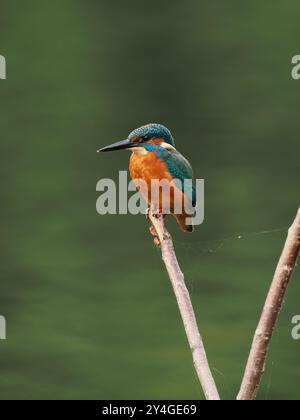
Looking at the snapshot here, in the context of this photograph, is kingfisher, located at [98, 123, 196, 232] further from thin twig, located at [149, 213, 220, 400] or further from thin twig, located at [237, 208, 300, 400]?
thin twig, located at [237, 208, 300, 400]

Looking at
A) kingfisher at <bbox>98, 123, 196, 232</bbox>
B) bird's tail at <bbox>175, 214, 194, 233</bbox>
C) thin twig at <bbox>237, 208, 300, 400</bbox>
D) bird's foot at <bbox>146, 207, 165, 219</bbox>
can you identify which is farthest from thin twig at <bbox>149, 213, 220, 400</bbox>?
bird's tail at <bbox>175, 214, 194, 233</bbox>

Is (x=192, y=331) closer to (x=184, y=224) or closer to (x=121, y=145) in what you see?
(x=121, y=145)

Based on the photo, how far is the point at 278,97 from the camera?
6266 mm

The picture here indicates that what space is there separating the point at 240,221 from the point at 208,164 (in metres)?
0.59

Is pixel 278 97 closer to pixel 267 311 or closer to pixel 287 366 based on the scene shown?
pixel 287 366

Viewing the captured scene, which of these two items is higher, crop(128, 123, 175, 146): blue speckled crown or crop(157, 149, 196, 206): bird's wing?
crop(128, 123, 175, 146): blue speckled crown

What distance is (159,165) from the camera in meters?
2.43

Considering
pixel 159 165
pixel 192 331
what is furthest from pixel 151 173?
pixel 192 331

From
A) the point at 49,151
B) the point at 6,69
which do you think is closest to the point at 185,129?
the point at 49,151

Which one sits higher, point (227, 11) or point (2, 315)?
point (227, 11)

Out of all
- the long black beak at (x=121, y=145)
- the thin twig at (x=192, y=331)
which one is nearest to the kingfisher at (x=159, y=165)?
the long black beak at (x=121, y=145)

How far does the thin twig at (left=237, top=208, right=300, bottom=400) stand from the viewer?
1.31 m

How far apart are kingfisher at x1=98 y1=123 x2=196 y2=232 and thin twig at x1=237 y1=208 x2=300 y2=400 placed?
1.04 metres

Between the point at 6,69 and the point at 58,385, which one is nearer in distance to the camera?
the point at 58,385
